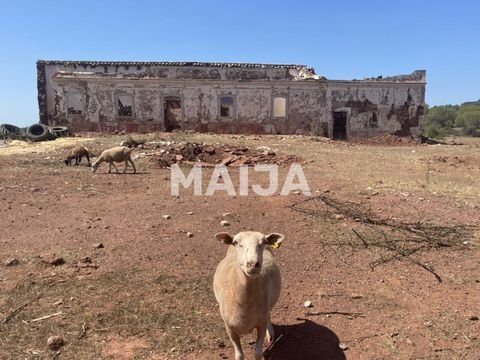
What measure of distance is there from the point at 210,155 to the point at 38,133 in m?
12.3

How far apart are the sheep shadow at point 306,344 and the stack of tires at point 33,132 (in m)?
22.2

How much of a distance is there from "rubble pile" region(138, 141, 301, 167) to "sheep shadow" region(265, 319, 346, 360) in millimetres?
10325

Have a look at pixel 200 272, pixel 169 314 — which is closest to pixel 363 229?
pixel 200 272

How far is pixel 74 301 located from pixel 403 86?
2760 centimetres

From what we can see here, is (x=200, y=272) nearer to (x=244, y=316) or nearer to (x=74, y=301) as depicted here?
(x=74, y=301)

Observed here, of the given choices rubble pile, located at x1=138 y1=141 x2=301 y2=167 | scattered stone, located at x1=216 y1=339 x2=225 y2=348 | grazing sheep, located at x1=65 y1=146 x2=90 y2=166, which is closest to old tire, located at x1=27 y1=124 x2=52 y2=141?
rubble pile, located at x1=138 y1=141 x2=301 y2=167

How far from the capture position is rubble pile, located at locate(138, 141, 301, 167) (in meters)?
14.8

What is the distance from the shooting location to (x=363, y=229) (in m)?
6.71

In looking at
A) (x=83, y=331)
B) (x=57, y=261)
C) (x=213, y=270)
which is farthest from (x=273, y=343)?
(x=57, y=261)

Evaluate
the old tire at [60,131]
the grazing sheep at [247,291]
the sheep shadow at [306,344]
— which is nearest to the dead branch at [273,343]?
the sheep shadow at [306,344]

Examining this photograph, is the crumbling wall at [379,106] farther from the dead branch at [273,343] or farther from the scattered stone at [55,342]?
the scattered stone at [55,342]

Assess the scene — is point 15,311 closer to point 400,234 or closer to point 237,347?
point 237,347

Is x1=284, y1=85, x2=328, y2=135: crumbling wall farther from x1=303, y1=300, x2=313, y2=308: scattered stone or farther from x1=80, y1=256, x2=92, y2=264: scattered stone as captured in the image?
x1=303, y1=300, x2=313, y2=308: scattered stone

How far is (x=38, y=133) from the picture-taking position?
23.4 meters
